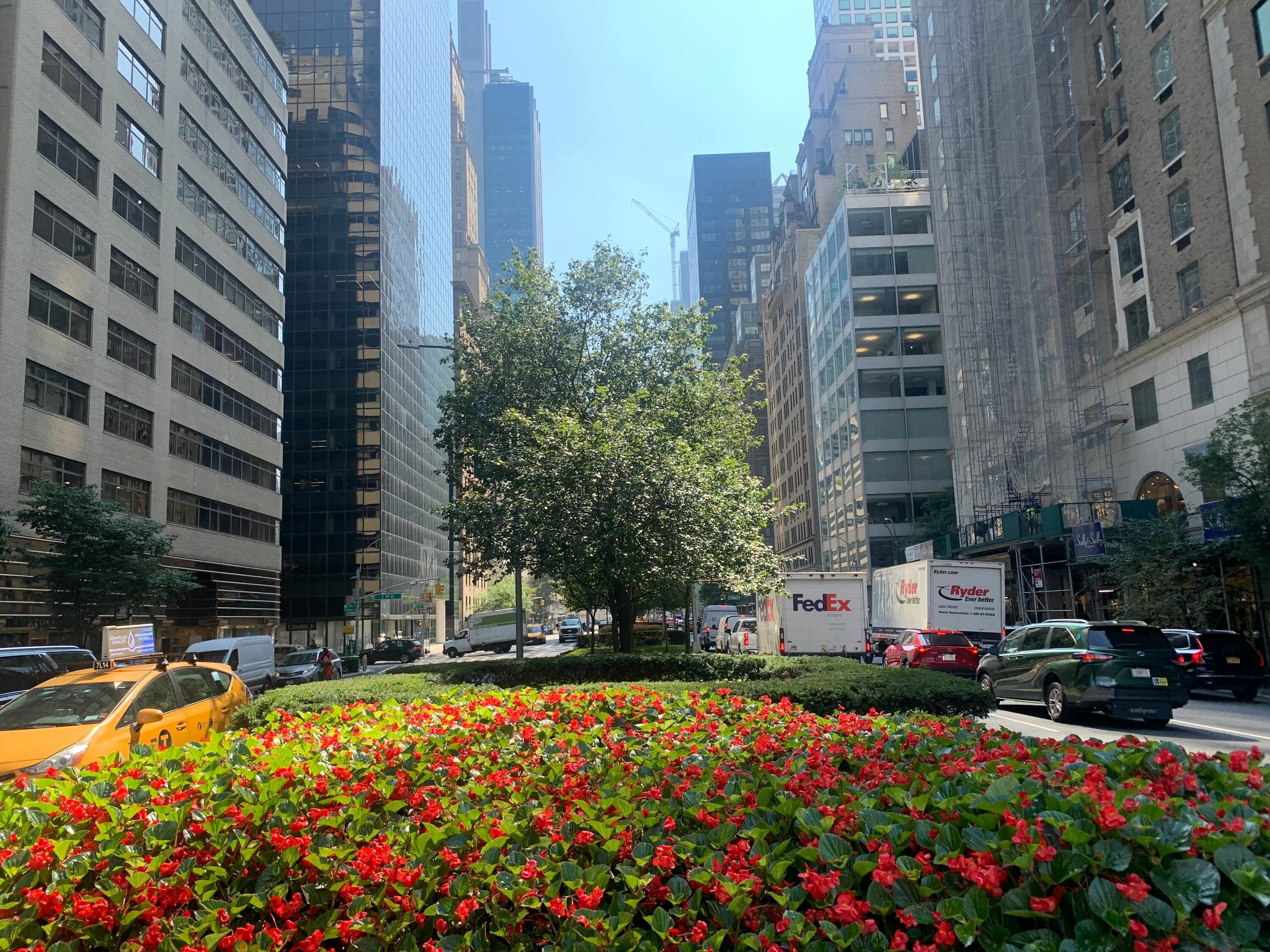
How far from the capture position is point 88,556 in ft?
106

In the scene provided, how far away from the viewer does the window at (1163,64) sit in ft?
115

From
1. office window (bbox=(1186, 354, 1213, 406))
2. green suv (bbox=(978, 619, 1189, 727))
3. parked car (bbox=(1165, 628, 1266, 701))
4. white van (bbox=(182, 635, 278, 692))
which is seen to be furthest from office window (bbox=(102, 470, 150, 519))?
office window (bbox=(1186, 354, 1213, 406))

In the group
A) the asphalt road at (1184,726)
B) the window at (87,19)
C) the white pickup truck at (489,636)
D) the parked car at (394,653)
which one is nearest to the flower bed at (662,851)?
the asphalt road at (1184,726)

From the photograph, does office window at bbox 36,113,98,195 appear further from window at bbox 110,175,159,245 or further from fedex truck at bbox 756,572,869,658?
fedex truck at bbox 756,572,869,658

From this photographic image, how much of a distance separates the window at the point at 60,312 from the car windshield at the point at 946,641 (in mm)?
32264

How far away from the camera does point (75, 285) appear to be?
36.7 m

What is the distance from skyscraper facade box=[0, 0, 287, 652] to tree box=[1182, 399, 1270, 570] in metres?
38.1

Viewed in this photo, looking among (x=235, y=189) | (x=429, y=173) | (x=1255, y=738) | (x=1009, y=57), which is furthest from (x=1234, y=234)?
(x=429, y=173)

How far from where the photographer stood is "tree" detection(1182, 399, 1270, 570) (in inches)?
1021

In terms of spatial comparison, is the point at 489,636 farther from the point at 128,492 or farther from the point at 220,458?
the point at 128,492

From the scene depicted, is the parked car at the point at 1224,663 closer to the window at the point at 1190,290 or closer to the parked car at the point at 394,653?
the window at the point at 1190,290

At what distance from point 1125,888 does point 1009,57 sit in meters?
48.9

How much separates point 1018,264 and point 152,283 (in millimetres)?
39581

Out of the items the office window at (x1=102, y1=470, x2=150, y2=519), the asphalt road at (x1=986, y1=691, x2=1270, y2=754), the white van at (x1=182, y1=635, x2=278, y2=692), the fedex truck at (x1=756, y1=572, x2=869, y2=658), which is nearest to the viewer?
the asphalt road at (x1=986, y1=691, x2=1270, y2=754)
